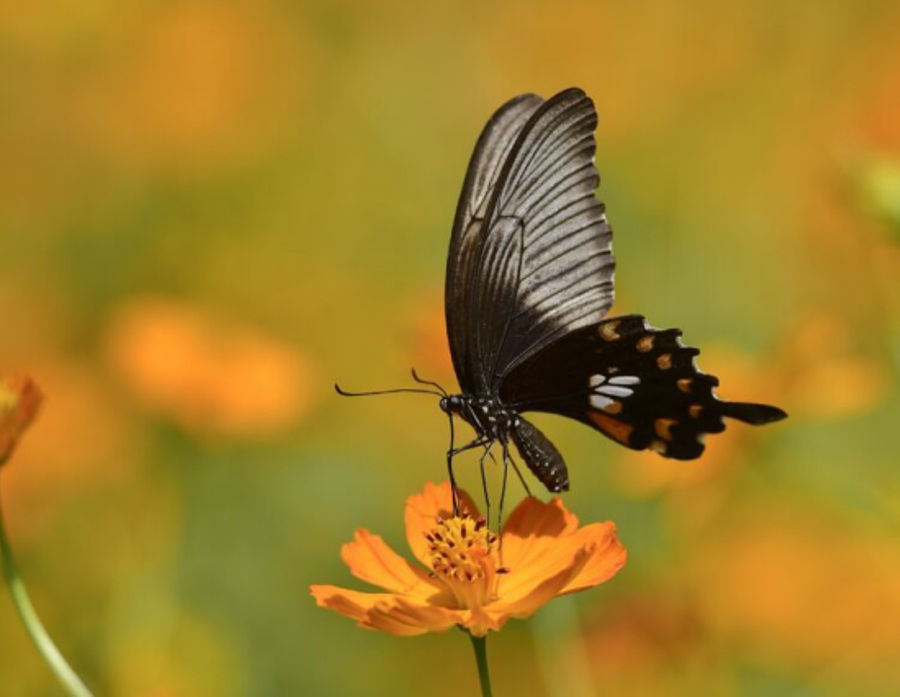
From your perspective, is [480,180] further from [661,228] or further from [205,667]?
[661,228]

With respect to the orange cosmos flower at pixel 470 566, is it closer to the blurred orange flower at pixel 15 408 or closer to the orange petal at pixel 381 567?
the orange petal at pixel 381 567

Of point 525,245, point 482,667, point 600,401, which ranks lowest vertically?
point 482,667

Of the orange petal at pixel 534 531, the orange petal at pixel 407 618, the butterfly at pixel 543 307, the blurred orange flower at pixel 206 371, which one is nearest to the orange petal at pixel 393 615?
the orange petal at pixel 407 618

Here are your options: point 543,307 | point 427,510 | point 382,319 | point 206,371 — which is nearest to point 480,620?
point 427,510

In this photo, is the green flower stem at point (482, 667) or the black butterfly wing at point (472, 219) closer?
the green flower stem at point (482, 667)

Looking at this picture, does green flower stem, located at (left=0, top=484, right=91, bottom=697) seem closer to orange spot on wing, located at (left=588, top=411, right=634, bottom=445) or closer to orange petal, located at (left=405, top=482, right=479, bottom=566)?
orange petal, located at (left=405, top=482, right=479, bottom=566)

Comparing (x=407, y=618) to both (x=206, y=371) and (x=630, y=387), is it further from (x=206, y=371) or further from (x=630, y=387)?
(x=206, y=371)
